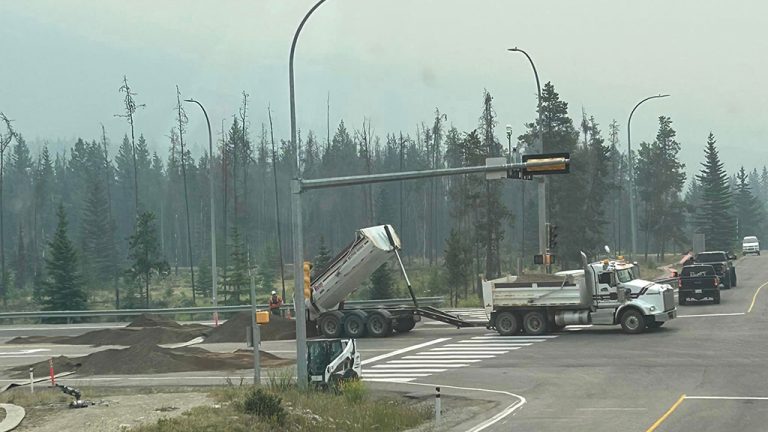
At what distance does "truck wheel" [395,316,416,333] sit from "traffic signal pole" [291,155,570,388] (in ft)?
51.1

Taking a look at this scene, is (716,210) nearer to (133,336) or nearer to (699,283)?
(699,283)

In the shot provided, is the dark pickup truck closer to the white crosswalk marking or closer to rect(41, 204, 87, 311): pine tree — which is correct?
the white crosswalk marking

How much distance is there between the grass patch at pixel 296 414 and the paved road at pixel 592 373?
1692 millimetres

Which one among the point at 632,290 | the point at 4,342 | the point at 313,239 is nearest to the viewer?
the point at 632,290

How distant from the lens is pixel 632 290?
119 feet

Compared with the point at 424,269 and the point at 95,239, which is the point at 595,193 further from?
the point at 95,239

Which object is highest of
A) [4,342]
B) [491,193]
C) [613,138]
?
[613,138]

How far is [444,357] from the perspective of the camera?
32688 mm

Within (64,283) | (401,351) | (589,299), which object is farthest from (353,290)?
(64,283)

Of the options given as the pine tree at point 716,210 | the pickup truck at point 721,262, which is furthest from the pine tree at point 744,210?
the pickup truck at point 721,262

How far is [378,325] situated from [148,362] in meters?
10.3

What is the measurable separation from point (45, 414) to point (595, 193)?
80920 millimetres

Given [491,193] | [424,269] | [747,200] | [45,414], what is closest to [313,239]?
[424,269]

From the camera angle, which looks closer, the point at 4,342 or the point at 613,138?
the point at 4,342
